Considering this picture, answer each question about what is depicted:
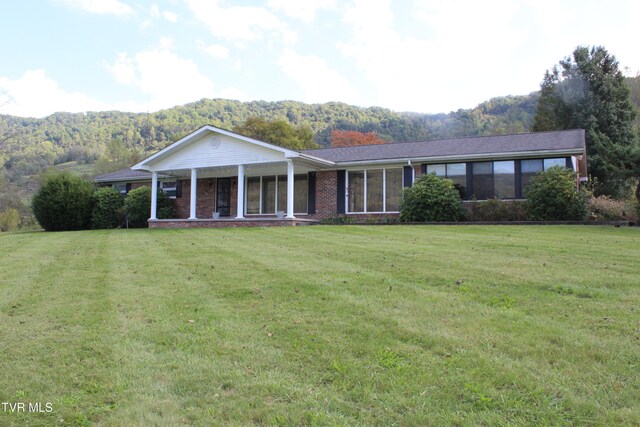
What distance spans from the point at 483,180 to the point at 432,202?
102 inches

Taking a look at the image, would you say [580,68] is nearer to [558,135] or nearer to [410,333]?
[558,135]

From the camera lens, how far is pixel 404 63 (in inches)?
973

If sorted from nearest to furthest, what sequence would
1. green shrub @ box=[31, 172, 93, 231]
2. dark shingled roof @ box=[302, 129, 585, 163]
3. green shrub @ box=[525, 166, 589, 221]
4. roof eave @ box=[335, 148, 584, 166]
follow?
green shrub @ box=[525, 166, 589, 221] → roof eave @ box=[335, 148, 584, 166] → dark shingled roof @ box=[302, 129, 585, 163] → green shrub @ box=[31, 172, 93, 231]

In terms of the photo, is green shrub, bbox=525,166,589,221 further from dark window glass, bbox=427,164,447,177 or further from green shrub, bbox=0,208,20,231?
green shrub, bbox=0,208,20,231

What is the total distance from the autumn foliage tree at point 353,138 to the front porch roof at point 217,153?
23.6 metres

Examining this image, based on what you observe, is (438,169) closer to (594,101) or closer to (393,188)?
(393,188)

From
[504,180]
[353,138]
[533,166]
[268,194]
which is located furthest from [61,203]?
[353,138]

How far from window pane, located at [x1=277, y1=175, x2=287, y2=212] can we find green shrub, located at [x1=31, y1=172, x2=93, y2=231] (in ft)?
30.1

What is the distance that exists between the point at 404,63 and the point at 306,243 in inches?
673

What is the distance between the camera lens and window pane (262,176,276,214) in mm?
21516

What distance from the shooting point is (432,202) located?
16.2m

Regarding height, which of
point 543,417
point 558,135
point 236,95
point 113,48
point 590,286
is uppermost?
point 236,95

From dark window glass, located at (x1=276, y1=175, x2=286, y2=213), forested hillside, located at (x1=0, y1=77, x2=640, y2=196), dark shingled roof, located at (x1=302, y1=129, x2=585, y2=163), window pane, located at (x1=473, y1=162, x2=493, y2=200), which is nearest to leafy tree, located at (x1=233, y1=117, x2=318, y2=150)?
forested hillside, located at (x1=0, y1=77, x2=640, y2=196)

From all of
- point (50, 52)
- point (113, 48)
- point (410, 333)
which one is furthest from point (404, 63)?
point (410, 333)
